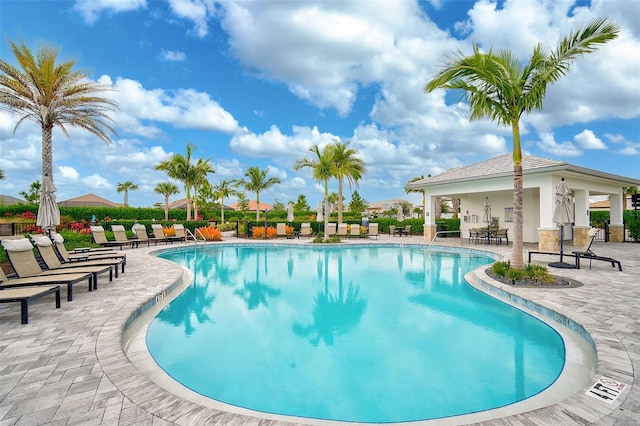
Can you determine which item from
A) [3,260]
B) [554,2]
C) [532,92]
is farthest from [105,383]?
[554,2]

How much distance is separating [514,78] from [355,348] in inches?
306

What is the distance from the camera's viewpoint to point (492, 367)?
4.07 metres

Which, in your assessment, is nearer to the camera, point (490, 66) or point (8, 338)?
point (8, 338)

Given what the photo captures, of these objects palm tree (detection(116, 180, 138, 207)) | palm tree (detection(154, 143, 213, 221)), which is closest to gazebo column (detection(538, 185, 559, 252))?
palm tree (detection(154, 143, 213, 221))

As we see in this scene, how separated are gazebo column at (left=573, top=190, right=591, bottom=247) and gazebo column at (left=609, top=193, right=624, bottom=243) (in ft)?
14.0

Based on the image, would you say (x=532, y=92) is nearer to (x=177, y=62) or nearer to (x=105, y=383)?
(x=105, y=383)

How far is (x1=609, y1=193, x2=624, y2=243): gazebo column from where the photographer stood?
1791 cm

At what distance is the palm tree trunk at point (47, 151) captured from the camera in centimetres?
1185

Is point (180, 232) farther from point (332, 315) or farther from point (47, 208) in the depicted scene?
point (332, 315)

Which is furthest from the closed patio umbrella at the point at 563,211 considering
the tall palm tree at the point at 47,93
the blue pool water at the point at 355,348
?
the tall palm tree at the point at 47,93

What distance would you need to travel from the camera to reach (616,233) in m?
18.0

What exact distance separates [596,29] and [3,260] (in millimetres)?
15406

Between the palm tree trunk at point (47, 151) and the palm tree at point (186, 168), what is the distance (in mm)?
13161

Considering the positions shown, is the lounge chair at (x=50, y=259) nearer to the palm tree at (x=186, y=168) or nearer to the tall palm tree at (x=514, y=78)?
the tall palm tree at (x=514, y=78)
